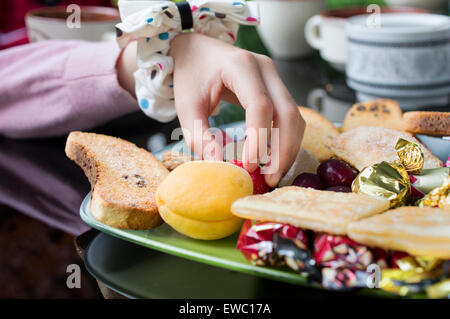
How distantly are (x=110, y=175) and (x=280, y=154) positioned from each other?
16 cm

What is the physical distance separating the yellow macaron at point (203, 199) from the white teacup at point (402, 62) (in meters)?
0.47

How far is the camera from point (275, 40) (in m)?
1.04

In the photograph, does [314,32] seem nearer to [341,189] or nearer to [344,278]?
[341,189]

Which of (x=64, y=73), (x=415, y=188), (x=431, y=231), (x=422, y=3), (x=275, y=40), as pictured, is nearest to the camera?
(x=431, y=231)

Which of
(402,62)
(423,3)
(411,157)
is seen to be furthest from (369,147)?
(423,3)

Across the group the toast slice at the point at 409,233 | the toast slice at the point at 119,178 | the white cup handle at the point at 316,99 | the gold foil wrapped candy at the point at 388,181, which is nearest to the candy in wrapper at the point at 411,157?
the gold foil wrapped candy at the point at 388,181

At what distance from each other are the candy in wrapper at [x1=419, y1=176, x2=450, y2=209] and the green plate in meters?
0.10

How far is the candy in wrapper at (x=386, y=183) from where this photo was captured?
1.19 ft

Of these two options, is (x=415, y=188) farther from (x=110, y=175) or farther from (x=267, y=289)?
(x=110, y=175)

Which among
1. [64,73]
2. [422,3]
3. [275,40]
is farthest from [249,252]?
[422,3]

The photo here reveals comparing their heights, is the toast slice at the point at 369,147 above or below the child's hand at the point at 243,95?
below

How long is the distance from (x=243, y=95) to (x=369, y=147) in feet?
0.48

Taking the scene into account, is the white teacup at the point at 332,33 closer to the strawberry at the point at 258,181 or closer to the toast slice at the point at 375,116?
the toast slice at the point at 375,116

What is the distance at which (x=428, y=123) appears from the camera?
1.72 ft
